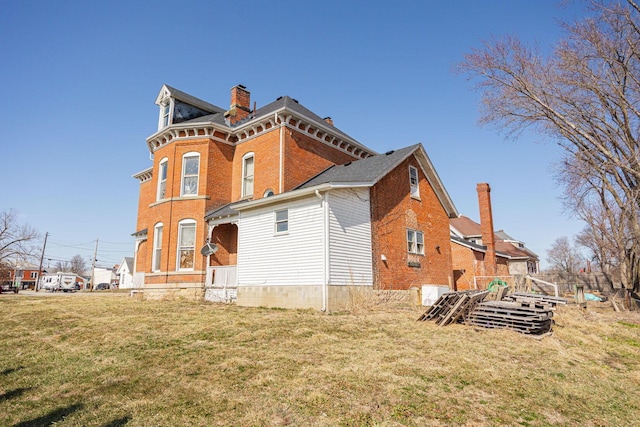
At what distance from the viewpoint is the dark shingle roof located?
15.9 metres

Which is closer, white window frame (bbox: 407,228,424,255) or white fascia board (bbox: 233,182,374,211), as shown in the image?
white fascia board (bbox: 233,182,374,211)

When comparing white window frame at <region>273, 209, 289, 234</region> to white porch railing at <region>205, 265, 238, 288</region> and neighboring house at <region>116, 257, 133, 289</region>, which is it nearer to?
white porch railing at <region>205, 265, 238, 288</region>

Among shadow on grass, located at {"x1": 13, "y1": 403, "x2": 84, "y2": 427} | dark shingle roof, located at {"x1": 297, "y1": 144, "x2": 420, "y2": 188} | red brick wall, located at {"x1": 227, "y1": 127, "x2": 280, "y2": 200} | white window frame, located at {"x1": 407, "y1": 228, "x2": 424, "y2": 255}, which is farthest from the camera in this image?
red brick wall, located at {"x1": 227, "y1": 127, "x2": 280, "y2": 200}

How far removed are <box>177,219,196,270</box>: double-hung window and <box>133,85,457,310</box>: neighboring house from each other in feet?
0.19

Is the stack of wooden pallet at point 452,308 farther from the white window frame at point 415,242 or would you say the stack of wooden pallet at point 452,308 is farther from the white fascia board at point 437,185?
the white fascia board at point 437,185

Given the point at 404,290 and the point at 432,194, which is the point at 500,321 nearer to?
the point at 404,290

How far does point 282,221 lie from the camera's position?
621 inches

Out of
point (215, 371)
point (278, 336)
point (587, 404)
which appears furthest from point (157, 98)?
point (587, 404)

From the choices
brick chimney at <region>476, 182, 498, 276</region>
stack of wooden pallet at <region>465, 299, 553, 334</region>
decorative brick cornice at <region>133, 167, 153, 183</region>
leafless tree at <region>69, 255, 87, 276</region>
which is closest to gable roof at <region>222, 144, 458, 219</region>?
stack of wooden pallet at <region>465, 299, 553, 334</region>

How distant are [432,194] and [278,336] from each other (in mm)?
14602

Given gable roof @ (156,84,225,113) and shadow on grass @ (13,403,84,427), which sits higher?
gable roof @ (156,84,225,113)

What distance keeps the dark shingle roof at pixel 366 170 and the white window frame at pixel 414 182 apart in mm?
1201

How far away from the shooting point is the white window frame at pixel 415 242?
18.6 meters

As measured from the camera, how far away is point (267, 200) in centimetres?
1588
